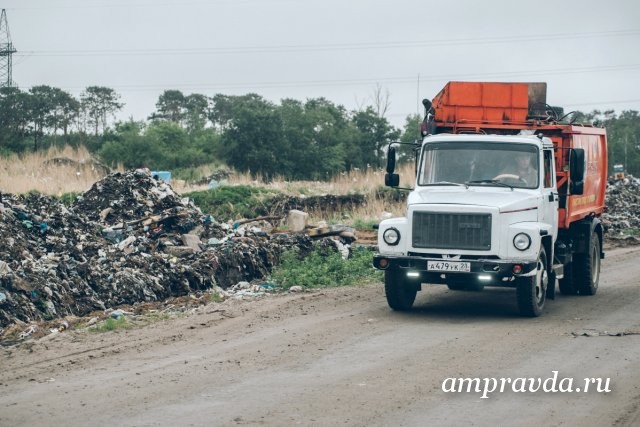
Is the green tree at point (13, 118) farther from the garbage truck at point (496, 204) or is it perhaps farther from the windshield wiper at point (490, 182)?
the windshield wiper at point (490, 182)

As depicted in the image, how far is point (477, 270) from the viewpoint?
45.2ft

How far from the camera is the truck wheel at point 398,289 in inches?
574

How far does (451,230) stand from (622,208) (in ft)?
93.7

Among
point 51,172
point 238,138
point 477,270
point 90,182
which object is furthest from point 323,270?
point 238,138

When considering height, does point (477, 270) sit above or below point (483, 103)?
below

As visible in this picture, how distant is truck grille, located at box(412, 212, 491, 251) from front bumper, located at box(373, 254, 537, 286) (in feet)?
0.72

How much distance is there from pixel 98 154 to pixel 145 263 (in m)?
35.9

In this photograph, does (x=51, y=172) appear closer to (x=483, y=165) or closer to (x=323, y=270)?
(x=323, y=270)

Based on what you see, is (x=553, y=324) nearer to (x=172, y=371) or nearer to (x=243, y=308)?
(x=243, y=308)

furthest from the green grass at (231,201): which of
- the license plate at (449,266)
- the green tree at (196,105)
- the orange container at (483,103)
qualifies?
the green tree at (196,105)

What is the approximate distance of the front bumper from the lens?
13.7 metres

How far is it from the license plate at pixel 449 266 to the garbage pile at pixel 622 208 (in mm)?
20524

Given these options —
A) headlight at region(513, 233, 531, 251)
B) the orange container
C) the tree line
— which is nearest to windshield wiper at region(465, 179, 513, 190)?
headlight at region(513, 233, 531, 251)

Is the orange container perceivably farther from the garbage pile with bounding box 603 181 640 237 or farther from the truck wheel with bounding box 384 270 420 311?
the garbage pile with bounding box 603 181 640 237
